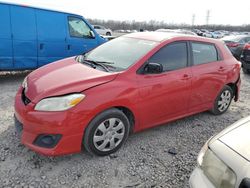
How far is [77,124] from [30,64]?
4.26m

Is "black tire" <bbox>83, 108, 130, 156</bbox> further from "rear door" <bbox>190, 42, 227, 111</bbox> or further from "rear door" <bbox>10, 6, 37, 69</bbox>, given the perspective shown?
"rear door" <bbox>10, 6, 37, 69</bbox>

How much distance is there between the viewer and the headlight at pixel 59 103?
292 centimetres

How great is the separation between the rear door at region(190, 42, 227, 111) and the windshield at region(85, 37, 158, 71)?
0.90 m

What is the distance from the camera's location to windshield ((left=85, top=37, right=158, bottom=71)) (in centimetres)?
362

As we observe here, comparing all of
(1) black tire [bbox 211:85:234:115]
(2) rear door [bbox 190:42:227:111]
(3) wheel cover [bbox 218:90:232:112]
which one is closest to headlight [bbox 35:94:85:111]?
(2) rear door [bbox 190:42:227:111]

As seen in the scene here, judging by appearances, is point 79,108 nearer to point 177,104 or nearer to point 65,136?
point 65,136

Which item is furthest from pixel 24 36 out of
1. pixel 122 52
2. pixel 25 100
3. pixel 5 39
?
pixel 25 100

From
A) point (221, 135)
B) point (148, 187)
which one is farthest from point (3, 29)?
point (221, 135)

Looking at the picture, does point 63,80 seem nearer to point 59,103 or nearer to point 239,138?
point 59,103

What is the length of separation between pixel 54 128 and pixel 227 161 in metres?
1.85

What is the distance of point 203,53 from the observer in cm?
445

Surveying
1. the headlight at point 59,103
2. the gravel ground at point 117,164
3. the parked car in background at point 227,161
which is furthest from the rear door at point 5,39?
the parked car in background at point 227,161

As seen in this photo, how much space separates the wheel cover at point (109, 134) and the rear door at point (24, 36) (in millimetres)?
4127

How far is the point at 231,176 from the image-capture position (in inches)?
71.0
